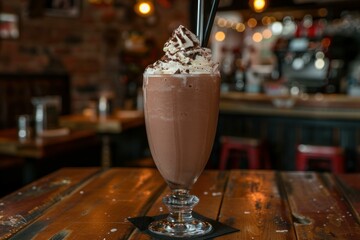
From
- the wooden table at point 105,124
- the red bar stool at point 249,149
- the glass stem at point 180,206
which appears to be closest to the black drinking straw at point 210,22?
the glass stem at point 180,206

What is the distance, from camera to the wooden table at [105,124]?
4152 millimetres

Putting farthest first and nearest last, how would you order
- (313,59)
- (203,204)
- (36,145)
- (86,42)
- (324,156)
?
(86,42)
(313,59)
(324,156)
(36,145)
(203,204)

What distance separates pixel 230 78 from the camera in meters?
6.22

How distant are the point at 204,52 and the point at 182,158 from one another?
25 cm

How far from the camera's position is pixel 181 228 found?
1090 millimetres

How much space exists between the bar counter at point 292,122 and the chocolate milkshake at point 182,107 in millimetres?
3442

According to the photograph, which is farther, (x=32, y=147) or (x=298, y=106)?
(x=298, y=106)

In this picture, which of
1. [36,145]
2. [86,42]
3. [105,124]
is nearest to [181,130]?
[36,145]

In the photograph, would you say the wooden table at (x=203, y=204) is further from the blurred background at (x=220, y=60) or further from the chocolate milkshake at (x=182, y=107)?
the blurred background at (x=220, y=60)

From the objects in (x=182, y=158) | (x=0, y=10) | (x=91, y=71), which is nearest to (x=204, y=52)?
(x=182, y=158)

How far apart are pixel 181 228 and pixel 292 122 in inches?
146

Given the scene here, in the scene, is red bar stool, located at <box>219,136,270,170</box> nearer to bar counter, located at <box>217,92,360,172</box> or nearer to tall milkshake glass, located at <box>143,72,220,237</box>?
bar counter, located at <box>217,92,360,172</box>

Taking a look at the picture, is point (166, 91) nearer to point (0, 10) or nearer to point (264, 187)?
point (264, 187)

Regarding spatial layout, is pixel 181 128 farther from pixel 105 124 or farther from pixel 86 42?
pixel 86 42
